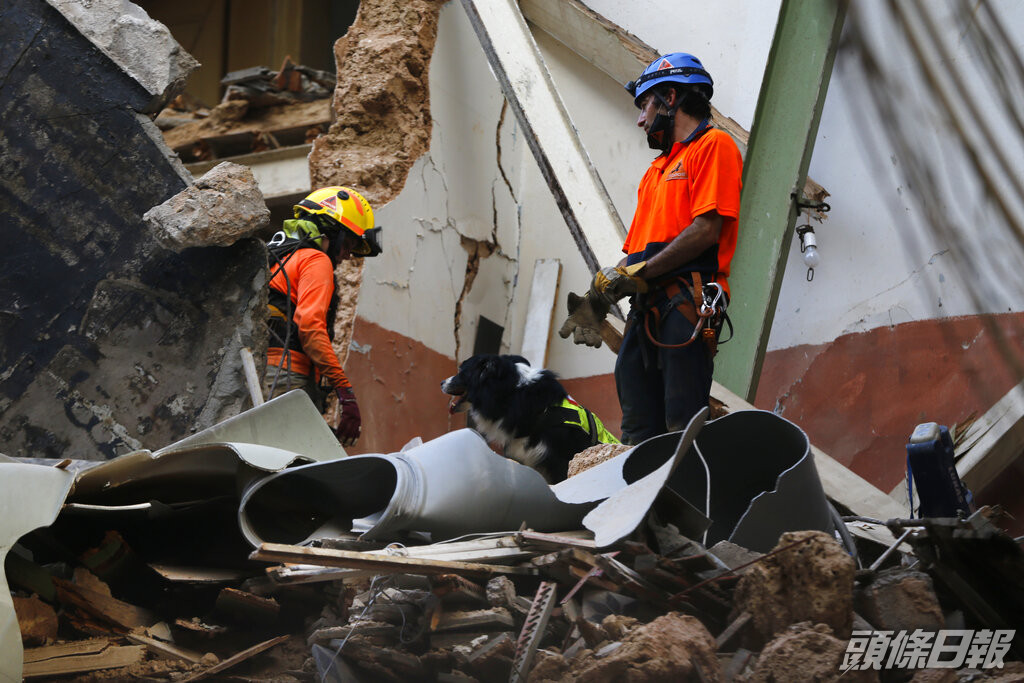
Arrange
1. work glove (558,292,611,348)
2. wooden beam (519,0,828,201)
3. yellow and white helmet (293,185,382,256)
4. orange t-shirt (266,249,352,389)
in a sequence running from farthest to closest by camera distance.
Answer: wooden beam (519,0,828,201)
yellow and white helmet (293,185,382,256)
orange t-shirt (266,249,352,389)
work glove (558,292,611,348)

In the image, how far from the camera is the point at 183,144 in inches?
313

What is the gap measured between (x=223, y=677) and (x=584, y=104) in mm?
5489

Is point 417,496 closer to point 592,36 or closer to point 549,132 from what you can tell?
point 549,132

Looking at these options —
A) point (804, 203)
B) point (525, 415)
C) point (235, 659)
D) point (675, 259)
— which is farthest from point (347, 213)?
point (235, 659)

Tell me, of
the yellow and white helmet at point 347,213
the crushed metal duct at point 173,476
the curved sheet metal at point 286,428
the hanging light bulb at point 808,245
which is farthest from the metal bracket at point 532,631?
the hanging light bulb at point 808,245

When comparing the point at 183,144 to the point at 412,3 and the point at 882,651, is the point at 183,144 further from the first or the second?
the point at 882,651

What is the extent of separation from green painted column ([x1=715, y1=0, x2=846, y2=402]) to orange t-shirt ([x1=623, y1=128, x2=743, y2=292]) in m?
1.43

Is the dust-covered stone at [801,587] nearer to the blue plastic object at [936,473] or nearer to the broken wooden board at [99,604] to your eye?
the blue plastic object at [936,473]

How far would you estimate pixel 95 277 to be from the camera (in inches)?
133

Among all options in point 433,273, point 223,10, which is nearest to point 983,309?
point 433,273

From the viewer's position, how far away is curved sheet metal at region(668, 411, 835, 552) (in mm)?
2178

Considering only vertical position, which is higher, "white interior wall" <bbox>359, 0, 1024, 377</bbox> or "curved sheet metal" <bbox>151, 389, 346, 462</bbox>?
"white interior wall" <bbox>359, 0, 1024, 377</bbox>

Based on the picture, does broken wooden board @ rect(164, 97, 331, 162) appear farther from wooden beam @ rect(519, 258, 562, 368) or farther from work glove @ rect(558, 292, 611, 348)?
work glove @ rect(558, 292, 611, 348)

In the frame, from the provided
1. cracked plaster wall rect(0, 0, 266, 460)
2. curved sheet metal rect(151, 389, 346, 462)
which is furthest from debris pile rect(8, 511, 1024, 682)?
cracked plaster wall rect(0, 0, 266, 460)
